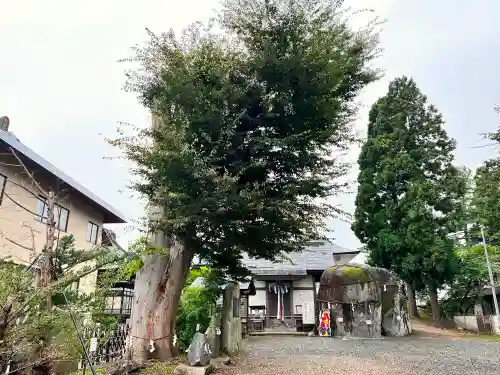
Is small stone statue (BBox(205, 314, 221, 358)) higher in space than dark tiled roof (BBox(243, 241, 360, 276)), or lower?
lower

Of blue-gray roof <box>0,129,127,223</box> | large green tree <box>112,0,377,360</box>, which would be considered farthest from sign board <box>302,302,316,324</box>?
large green tree <box>112,0,377,360</box>

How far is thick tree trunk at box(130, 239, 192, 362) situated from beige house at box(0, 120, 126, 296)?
3.54ft

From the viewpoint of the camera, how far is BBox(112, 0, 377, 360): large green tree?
6.54 meters

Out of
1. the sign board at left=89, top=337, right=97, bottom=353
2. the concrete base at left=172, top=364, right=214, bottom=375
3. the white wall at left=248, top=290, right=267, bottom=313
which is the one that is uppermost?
the white wall at left=248, top=290, right=267, bottom=313

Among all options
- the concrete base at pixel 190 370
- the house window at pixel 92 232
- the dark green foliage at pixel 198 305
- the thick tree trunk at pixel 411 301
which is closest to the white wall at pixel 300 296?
the thick tree trunk at pixel 411 301

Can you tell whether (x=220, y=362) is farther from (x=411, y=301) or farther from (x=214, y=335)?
(x=411, y=301)

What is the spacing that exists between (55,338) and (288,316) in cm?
1709

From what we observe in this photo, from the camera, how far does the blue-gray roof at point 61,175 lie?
1002cm

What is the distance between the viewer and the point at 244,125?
7.25 meters

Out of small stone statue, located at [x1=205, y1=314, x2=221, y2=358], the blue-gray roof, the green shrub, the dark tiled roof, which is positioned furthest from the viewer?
the dark tiled roof

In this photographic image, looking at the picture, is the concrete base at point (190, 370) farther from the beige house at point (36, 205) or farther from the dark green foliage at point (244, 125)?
the beige house at point (36, 205)

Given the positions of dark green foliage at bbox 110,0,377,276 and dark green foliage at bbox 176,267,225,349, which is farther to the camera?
dark green foliage at bbox 176,267,225,349

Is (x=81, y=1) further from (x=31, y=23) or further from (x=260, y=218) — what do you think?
(x=260, y=218)

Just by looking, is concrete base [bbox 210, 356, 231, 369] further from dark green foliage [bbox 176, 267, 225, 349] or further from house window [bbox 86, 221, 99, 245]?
house window [bbox 86, 221, 99, 245]
